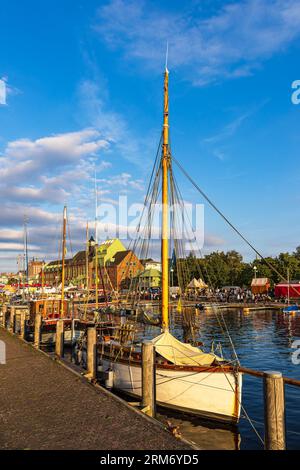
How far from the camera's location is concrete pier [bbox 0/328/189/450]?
8406 millimetres

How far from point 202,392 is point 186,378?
74cm

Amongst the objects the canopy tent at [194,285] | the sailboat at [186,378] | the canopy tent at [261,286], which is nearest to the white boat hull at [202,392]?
the sailboat at [186,378]

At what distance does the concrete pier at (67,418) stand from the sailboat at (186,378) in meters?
2.75

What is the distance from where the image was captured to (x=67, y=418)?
32.6 ft

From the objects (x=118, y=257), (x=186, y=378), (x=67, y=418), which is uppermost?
(x=118, y=257)

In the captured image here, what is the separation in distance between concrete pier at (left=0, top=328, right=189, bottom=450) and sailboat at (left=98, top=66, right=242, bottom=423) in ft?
9.01

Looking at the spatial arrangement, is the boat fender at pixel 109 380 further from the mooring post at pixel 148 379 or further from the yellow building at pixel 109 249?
the yellow building at pixel 109 249

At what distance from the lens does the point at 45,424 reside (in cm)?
959

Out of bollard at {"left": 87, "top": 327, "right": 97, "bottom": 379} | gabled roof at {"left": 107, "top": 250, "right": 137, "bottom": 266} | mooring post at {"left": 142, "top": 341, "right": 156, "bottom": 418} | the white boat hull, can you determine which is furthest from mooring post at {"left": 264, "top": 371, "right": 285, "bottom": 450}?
gabled roof at {"left": 107, "top": 250, "right": 137, "bottom": 266}

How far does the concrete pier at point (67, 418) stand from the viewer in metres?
8.41

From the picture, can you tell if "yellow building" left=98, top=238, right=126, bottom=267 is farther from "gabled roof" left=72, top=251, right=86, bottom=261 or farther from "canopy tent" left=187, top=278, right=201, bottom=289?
"canopy tent" left=187, top=278, right=201, bottom=289

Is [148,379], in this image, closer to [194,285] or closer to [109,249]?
[194,285]

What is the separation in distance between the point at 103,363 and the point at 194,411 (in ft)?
19.6

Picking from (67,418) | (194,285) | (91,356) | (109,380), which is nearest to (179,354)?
(91,356)
